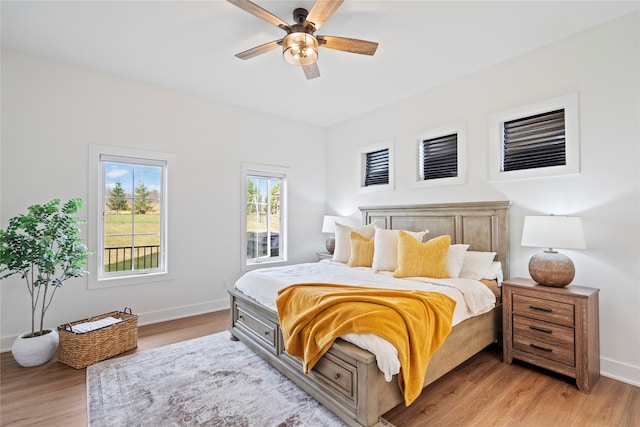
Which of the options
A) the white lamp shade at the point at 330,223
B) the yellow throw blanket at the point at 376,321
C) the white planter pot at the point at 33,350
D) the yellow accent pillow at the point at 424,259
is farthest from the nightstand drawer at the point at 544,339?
the white planter pot at the point at 33,350

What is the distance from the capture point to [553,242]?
246 cm

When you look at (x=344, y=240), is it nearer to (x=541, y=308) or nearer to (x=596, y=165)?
(x=541, y=308)

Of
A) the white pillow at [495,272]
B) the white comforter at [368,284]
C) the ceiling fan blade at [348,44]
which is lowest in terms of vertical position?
the white comforter at [368,284]

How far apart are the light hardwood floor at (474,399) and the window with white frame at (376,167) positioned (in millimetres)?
2600

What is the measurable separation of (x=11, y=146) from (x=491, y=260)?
16.1 ft

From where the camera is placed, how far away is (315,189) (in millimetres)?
5426

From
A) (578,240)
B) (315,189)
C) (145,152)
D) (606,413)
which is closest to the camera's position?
(606,413)

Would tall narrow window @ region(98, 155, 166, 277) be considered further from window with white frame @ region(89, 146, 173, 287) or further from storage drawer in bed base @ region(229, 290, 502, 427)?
storage drawer in bed base @ region(229, 290, 502, 427)

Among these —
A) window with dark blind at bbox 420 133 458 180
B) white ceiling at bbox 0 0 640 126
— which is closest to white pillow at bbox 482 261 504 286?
window with dark blind at bbox 420 133 458 180

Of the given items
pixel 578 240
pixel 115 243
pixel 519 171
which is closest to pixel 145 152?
pixel 115 243

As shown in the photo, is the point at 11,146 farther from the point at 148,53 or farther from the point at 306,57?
the point at 306,57

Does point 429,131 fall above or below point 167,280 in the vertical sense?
above

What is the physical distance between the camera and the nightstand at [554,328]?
2271mm

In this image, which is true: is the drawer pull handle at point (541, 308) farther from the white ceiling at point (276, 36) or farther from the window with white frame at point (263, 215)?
the window with white frame at point (263, 215)
